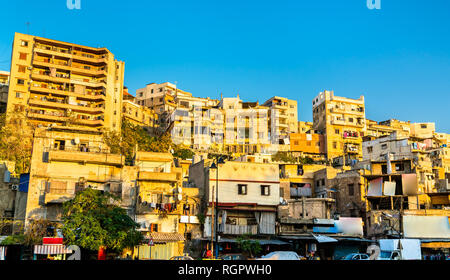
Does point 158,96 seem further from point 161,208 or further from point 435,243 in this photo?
point 435,243

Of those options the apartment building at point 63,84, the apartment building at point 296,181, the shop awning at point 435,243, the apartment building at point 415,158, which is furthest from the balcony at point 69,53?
the shop awning at point 435,243

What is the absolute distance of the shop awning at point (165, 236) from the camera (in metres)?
39.2

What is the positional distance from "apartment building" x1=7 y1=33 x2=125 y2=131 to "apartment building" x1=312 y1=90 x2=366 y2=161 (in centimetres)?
4268

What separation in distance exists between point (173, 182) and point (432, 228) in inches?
1056

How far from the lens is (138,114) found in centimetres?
9619

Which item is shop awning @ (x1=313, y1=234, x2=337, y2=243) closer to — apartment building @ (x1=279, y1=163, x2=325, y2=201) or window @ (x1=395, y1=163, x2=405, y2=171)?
apartment building @ (x1=279, y1=163, x2=325, y2=201)

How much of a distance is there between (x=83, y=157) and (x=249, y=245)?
17563 millimetres

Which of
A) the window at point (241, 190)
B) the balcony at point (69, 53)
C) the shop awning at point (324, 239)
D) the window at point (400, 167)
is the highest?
the balcony at point (69, 53)

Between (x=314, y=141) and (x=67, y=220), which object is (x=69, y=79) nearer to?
(x=314, y=141)

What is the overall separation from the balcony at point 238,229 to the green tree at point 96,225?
10499 mm

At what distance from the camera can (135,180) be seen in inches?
1661

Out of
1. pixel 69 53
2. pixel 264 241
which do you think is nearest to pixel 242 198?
pixel 264 241

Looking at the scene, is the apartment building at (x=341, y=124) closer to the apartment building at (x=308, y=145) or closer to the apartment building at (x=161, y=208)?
the apartment building at (x=308, y=145)

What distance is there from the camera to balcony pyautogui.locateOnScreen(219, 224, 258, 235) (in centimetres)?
4278
